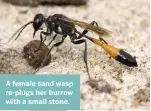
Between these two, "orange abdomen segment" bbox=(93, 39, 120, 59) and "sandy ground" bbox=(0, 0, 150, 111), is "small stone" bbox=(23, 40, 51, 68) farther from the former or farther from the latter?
"orange abdomen segment" bbox=(93, 39, 120, 59)

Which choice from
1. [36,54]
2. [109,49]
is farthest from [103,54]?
[36,54]

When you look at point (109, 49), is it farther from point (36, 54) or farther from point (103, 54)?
point (36, 54)

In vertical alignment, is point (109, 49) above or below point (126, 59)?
above

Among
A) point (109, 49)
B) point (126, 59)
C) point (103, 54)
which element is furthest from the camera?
point (103, 54)

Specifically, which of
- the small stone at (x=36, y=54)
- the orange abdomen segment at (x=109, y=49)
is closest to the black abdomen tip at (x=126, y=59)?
the orange abdomen segment at (x=109, y=49)

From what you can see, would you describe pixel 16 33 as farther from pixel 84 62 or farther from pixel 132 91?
pixel 132 91

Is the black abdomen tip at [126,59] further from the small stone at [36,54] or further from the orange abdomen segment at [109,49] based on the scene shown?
the small stone at [36,54]
